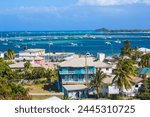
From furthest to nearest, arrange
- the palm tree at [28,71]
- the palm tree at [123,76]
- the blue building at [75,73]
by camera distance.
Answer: the palm tree at [28,71]
the blue building at [75,73]
the palm tree at [123,76]

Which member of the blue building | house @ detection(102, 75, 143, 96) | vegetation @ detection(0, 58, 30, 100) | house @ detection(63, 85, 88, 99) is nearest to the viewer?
vegetation @ detection(0, 58, 30, 100)

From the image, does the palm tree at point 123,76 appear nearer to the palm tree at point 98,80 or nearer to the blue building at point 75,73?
the palm tree at point 98,80

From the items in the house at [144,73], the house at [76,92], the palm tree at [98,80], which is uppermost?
the palm tree at [98,80]

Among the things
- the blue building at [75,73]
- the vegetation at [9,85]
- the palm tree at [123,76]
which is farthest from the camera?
the blue building at [75,73]

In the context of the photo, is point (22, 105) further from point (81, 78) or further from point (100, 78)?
point (81, 78)

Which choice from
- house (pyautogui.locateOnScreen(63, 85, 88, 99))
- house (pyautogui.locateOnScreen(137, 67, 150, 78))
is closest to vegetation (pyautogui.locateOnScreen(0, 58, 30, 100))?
house (pyautogui.locateOnScreen(63, 85, 88, 99))

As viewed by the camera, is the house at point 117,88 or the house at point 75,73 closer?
the house at point 117,88

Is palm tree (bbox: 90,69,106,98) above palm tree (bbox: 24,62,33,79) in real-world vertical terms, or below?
above

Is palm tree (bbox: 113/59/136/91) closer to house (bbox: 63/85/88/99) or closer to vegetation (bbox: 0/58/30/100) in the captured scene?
house (bbox: 63/85/88/99)

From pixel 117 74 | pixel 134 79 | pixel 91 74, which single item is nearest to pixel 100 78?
pixel 117 74

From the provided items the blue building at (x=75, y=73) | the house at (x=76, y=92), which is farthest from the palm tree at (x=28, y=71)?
the house at (x=76, y=92)

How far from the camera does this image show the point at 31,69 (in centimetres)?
3991

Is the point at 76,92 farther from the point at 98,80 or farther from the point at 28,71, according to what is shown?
the point at 28,71

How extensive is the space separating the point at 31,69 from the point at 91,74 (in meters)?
7.96
